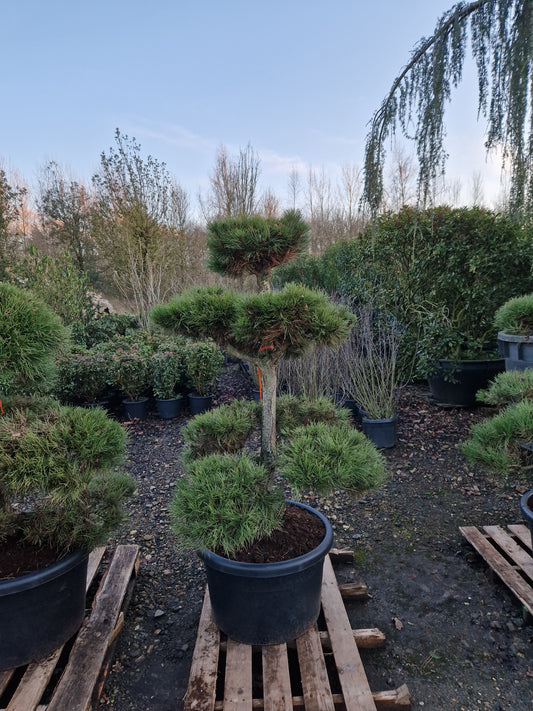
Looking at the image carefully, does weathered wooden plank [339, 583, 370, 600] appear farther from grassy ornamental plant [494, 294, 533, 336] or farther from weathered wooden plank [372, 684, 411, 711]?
grassy ornamental plant [494, 294, 533, 336]

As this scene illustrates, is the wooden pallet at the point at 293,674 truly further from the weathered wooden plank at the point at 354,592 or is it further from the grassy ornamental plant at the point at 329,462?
the grassy ornamental plant at the point at 329,462

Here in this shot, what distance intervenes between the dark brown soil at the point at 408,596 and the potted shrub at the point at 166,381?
3.73 feet

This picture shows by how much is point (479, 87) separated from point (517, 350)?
240 cm

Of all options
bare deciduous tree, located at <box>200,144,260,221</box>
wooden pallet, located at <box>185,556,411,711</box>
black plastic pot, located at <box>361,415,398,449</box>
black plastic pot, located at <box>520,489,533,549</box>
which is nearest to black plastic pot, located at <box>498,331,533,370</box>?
black plastic pot, located at <box>361,415,398,449</box>

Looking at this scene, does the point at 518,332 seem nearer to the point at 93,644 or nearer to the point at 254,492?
the point at 254,492

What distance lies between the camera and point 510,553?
1947mm

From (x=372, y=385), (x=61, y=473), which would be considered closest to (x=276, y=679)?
(x=61, y=473)

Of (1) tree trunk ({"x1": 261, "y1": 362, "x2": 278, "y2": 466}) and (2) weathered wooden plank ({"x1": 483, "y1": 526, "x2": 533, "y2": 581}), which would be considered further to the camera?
(2) weathered wooden plank ({"x1": 483, "y1": 526, "x2": 533, "y2": 581})

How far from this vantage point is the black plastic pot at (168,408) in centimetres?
441

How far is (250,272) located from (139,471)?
225 centimetres

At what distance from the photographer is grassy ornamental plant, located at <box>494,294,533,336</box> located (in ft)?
10.2

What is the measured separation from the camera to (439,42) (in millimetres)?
1344

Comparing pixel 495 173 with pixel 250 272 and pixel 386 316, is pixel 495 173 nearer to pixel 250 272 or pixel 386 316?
pixel 250 272

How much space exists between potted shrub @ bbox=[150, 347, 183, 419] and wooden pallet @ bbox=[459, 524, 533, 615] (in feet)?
10.3
